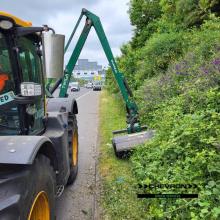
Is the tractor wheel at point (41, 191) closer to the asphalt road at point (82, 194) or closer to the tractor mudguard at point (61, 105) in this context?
the asphalt road at point (82, 194)

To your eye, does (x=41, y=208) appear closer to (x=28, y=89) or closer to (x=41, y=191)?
(x=41, y=191)

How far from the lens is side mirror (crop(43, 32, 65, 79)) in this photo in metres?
4.10

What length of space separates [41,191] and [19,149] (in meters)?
0.48

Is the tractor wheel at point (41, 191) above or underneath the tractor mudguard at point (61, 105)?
underneath

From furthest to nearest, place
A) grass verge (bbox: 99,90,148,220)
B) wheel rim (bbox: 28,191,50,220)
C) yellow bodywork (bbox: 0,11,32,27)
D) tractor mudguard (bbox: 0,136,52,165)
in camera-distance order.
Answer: grass verge (bbox: 99,90,148,220) → yellow bodywork (bbox: 0,11,32,27) → wheel rim (bbox: 28,191,50,220) → tractor mudguard (bbox: 0,136,52,165)

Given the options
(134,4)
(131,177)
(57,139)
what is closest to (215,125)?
(131,177)

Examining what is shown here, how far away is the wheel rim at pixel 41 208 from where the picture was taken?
→ 132 inches

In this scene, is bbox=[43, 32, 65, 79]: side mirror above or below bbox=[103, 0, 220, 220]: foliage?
above

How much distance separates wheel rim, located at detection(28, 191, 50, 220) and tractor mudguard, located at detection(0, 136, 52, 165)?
46cm

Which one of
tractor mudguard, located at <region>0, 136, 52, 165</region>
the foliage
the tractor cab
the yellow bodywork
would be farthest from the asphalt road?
the yellow bodywork

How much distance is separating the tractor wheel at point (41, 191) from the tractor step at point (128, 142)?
126 inches

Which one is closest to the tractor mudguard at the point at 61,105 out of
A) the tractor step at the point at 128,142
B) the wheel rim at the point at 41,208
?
the tractor step at the point at 128,142

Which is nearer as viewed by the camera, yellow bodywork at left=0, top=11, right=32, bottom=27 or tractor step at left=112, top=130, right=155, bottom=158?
yellow bodywork at left=0, top=11, right=32, bottom=27

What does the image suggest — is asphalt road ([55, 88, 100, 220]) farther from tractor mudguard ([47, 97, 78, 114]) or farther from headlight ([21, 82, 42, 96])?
headlight ([21, 82, 42, 96])
